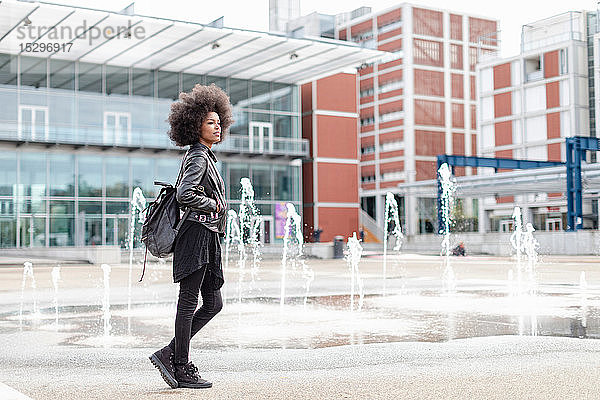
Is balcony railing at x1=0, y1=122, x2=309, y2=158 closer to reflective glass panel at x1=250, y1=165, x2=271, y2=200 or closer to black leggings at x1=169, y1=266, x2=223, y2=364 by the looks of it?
reflective glass panel at x1=250, y1=165, x2=271, y2=200

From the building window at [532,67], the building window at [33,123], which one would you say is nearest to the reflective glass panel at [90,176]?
the building window at [33,123]

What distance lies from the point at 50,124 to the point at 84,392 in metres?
37.9

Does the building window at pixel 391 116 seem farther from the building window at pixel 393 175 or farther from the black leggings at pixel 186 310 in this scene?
the black leggings at pixel 186 310

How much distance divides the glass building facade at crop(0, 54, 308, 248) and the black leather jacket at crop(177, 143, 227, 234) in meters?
36.7

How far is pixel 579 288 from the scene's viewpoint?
46.1 ft

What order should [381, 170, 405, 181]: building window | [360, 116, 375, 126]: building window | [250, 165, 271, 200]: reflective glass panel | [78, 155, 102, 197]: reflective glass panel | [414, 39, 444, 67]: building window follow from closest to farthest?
[78, 155, 102, 197]: reflective glass panel
[250, 165, 271, 200]: reflective glass panel
[414, 39, 444, 67]: building window
[381, 170, 405, 181]: building window
[360, 116, 375, 126]: building window

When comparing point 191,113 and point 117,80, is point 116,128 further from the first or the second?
point 191,113

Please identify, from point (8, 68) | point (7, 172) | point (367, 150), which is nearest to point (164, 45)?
point (8, 68)

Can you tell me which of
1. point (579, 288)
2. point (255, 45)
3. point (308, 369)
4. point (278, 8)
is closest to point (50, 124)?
point (255, 45)

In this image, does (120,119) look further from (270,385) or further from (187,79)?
(270,385)

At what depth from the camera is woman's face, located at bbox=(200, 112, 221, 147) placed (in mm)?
5352

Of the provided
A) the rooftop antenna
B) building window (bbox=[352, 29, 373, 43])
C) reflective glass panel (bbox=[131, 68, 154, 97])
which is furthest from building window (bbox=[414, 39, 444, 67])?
the rooftop antenna

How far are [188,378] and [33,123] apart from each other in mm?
37837

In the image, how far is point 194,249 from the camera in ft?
16.2
